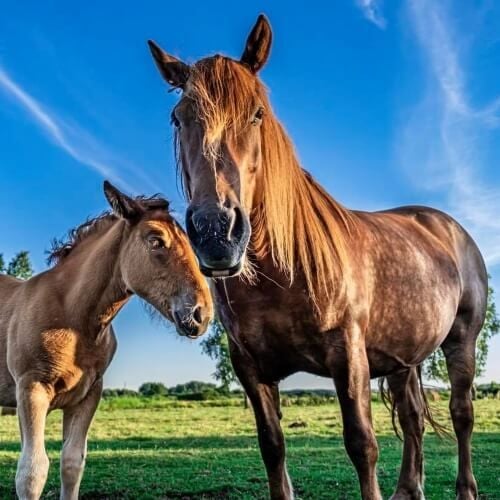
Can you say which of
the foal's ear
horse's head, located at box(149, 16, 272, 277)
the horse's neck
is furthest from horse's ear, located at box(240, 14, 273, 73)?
the horse's neck

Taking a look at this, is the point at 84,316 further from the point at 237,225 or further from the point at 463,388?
the point at 463,388

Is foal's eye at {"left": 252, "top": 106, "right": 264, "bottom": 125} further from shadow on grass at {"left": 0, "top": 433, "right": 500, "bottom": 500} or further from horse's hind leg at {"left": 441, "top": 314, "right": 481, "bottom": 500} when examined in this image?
shadow on grass at {"left": 0, "top": 433, "right": 500, "bottom": 500}

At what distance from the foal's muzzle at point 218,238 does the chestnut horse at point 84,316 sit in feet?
7.50

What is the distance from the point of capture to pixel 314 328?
12.2ft

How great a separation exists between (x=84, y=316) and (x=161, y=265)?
3.22ft

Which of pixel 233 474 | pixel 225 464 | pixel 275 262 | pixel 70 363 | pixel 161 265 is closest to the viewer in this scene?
pixel 275 262

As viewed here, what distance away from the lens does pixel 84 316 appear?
6.06 m

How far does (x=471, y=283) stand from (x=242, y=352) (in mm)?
3242

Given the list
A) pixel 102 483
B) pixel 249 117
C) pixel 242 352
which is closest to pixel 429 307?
pixel 242 352

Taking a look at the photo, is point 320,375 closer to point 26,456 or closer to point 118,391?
point 26,456

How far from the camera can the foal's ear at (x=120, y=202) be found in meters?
5.87

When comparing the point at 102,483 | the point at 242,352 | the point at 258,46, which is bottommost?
the point at 102,483

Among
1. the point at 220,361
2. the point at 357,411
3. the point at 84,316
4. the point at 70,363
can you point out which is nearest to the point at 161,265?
the point at 84,316

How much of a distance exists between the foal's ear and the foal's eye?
2593 millimetres
